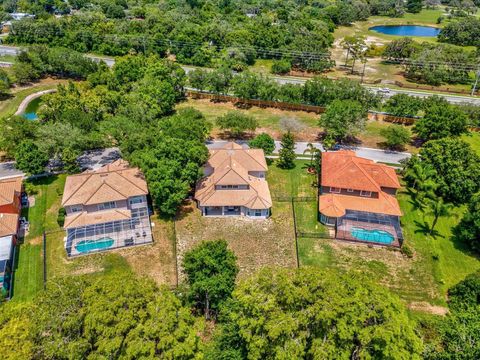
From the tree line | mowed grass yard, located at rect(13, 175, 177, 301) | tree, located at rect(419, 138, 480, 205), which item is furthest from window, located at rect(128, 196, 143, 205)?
tree, located at rect(419, 138, 480, 205)

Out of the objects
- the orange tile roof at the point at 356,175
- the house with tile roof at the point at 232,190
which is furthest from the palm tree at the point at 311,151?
the house with tile roof at the point at 232,190

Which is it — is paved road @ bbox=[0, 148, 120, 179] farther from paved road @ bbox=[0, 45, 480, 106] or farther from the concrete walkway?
paved road @ bbox=[0, 45, 480, 106]

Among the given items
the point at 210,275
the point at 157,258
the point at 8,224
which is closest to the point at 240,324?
the point at 210,275

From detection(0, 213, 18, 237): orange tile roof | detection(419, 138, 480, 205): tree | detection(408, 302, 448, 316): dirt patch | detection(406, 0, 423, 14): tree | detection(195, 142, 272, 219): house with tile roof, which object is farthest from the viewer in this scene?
detection(406, 0, 423, 14): tree

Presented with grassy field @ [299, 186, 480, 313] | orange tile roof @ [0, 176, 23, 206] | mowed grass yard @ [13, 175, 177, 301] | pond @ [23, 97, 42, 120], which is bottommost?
grassy field @ [299, 186, 480, 313]

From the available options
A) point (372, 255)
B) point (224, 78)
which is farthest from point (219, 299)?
point (224, 78)

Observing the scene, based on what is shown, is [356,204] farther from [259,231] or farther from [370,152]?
[370,152]
